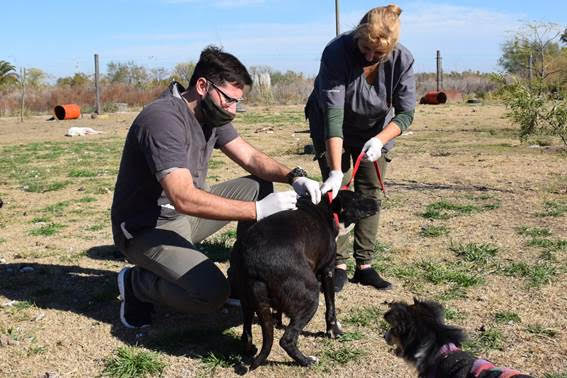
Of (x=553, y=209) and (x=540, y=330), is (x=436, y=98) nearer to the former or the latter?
(x=553, y=209)

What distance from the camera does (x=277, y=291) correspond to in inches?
132

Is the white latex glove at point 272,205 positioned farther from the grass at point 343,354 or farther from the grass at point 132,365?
the grass at point 132,365

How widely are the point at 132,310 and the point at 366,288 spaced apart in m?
1.84

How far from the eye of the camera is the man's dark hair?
156 inches

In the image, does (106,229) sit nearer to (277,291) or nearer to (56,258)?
(56,258)

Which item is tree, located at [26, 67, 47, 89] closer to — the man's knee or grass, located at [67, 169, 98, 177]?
grass, located at [67, 169, 98, 177]

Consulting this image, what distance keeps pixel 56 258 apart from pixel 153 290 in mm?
2156

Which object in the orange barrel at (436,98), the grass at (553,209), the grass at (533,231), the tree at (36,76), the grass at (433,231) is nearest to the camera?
the grass at (533,231)

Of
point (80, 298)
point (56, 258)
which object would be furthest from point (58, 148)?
point (80, 298)

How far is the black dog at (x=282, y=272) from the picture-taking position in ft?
11.0

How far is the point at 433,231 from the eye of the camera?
615 cm

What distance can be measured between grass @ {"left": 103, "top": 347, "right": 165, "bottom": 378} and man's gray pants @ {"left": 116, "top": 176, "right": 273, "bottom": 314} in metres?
0.43

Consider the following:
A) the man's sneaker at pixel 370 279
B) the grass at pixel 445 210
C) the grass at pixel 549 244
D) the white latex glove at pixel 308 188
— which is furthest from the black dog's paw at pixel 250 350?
the grass at pixel 445 210

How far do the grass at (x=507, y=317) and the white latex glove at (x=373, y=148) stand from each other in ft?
4.60
